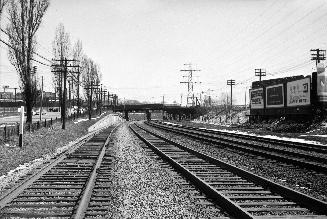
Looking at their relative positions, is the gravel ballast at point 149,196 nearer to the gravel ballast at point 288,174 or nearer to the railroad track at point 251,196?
the railroad track at point 251,196

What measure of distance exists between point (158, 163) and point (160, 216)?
7261 millimetres

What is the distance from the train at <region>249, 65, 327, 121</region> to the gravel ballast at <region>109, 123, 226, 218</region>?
1104 inches

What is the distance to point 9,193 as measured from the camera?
7.86m

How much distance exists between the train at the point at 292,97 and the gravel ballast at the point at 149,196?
28.0 m

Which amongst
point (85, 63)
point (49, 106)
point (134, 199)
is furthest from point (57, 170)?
point (49, 106)

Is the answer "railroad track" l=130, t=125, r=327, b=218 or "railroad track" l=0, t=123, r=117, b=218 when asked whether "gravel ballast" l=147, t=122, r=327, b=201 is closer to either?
"railroad track" l=130, t=125, r=327, b=218

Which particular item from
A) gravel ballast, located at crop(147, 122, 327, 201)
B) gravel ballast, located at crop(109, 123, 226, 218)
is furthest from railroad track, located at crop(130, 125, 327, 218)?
gravel ballast, located at crop(147, 122, 327, 201)

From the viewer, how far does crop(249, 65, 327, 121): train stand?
3619 centimetres

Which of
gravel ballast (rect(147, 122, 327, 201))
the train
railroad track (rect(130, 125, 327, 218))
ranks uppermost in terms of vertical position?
the train

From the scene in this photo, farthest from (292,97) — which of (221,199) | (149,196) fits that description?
(221,199)

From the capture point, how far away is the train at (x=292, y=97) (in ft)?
119

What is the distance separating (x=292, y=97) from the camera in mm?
39781

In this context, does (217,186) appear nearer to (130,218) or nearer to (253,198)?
(253,198)

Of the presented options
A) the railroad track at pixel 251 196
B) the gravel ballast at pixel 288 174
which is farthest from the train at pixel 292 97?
the railroad track at pixel 251 196
